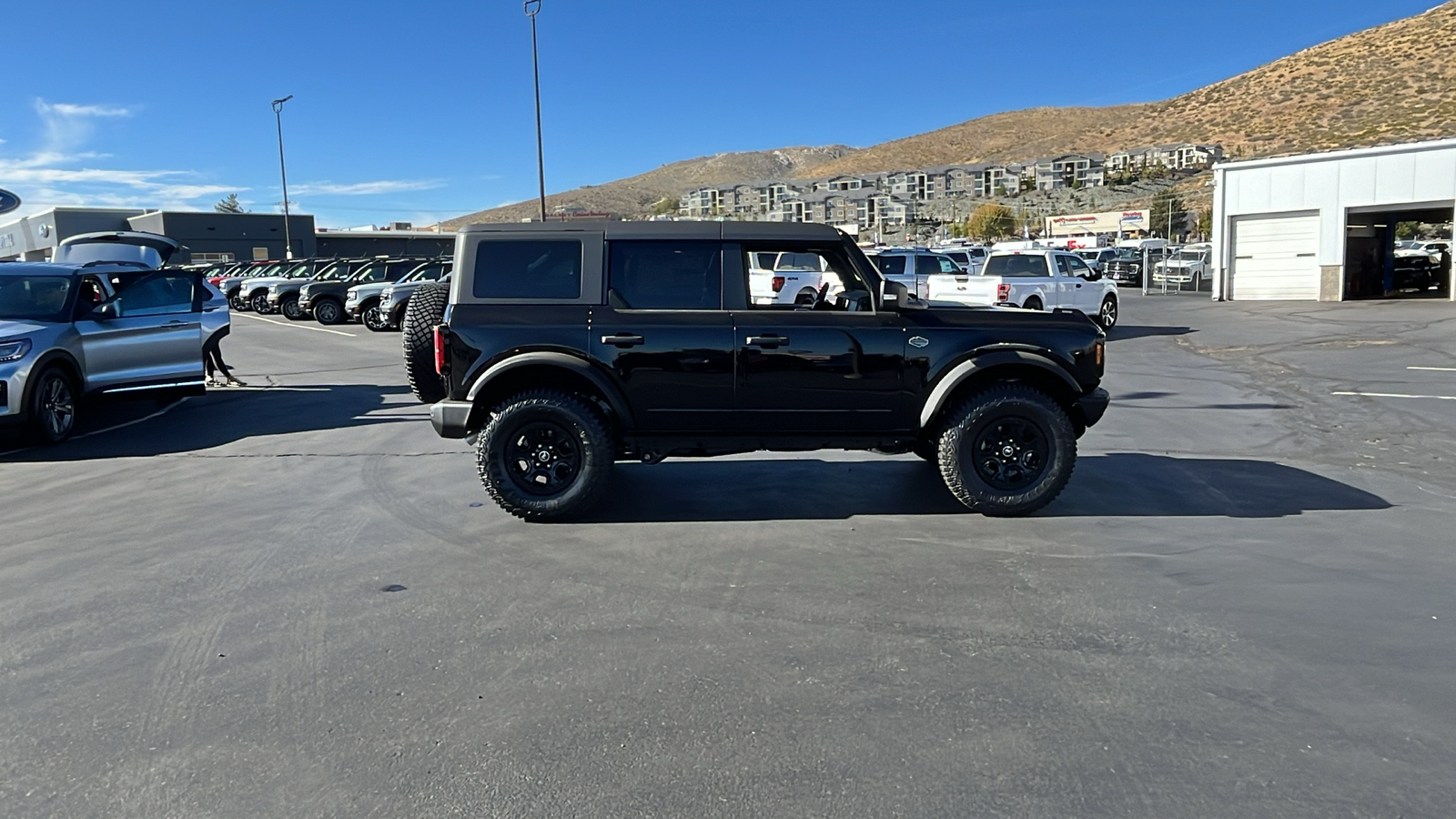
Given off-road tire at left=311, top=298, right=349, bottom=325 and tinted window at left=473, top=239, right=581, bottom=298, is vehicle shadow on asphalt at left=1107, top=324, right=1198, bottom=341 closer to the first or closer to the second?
tinted window at left=473, top=239, right=581, bottom=298

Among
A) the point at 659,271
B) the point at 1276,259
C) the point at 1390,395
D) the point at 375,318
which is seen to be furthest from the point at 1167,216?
the point at 659,271

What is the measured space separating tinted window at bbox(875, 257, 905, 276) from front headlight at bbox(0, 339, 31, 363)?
17.3 m

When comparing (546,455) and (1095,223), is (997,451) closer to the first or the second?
(546,455)

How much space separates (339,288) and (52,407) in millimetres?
19207

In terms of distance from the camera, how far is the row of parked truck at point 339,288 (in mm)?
25562

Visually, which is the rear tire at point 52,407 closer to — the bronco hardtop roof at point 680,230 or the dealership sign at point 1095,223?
the bronco hardtop roof at point 680,230

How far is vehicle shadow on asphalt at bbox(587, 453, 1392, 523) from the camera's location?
6961 mm

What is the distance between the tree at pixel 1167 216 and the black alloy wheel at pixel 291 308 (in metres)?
79.5

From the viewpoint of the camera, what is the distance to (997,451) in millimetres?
6801

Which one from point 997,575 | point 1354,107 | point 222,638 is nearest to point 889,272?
point 997,575

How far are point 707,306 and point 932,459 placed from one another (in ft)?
7.62

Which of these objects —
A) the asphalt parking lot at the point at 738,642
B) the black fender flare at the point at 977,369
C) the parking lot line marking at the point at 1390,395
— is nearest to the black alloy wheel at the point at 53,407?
the asphalt parking lot at the point at 738,642

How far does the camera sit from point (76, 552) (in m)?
6.22

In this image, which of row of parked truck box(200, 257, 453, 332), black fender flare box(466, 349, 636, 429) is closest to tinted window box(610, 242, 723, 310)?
black fender flare box(466, 349, 636, 429)
